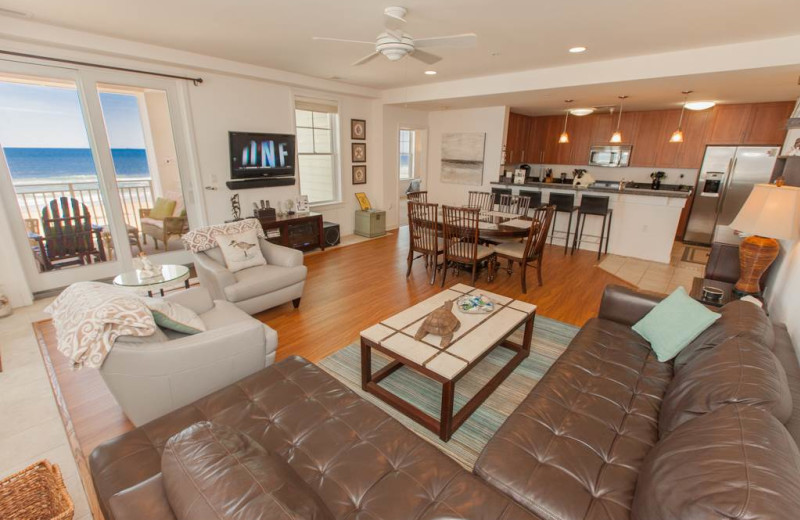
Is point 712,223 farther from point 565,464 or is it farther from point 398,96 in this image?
point 565,464

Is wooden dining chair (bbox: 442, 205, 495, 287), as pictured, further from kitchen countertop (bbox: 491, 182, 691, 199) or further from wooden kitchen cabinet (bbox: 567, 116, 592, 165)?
wooden kitchen cabinet (bbox: 567, 116, 592, 165)

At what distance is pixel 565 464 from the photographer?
1.34 metres

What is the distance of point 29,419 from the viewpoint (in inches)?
83.5

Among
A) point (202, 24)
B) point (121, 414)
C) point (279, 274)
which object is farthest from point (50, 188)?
point (121, 414)

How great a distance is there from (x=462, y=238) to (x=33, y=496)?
3.61m

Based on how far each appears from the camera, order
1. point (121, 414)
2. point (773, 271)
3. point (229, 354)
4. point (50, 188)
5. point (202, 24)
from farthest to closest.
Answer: point (50, 188) → point (202, 24) → point (773, 271) → point (121, 414) → point (229, 354)

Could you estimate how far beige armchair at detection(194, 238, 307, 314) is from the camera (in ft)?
9.87

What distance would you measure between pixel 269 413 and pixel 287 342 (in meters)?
1.43

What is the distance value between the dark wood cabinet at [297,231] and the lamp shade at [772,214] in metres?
4.75

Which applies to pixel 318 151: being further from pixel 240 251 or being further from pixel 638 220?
pixel 638 220

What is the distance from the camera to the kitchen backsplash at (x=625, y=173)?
6574mm

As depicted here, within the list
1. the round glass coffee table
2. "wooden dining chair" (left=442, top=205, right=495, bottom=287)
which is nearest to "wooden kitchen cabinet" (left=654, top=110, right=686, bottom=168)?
"wooden dining chair" (left=442, top=205, right=495, bottom=287)

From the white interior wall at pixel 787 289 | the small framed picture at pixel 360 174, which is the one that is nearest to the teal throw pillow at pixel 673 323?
the white interior wall at pixel 787 289

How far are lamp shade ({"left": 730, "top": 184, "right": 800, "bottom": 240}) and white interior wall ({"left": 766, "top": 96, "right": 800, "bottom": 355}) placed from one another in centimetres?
28
